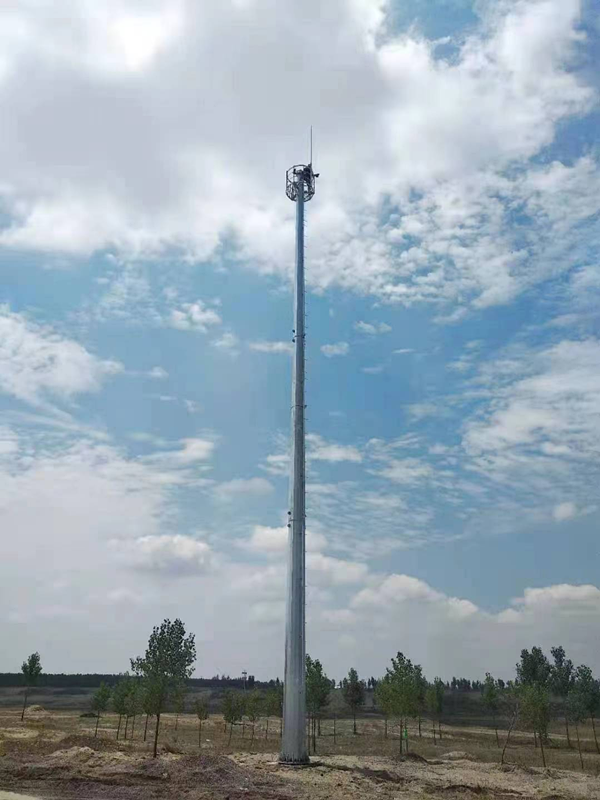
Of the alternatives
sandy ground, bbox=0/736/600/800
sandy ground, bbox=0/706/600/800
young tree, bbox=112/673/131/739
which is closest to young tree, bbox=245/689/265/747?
young tree, bbox=112/673/131/739

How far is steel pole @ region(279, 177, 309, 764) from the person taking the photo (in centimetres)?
3747

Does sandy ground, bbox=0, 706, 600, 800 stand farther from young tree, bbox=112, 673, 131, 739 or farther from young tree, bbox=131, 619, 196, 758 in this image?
young tree, bbox=112, 673, 131, 739

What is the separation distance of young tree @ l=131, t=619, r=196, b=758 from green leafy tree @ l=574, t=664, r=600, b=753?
5491cm

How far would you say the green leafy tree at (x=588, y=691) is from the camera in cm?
8312

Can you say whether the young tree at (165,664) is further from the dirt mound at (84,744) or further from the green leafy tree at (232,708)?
the green leafy tree at (232,708)

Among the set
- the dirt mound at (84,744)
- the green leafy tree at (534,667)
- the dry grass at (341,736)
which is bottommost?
the dry grass at (341,736)

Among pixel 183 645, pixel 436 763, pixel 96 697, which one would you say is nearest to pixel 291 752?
pixel 436 763

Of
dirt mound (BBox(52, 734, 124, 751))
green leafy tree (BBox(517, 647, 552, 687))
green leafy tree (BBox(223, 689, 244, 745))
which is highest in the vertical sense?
green leafy tree (BBox(517, 647, 552, 687))

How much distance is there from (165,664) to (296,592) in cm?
1899

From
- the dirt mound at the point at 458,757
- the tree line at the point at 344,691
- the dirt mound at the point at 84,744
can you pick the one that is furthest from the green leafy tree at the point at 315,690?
the dirt mound at the point at 84,744

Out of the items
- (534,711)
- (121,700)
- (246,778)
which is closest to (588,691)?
(534,711)

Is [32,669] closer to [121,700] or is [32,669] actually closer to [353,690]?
[121,700]

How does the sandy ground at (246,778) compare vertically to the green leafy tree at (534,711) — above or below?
below

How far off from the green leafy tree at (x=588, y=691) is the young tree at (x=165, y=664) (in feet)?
180
